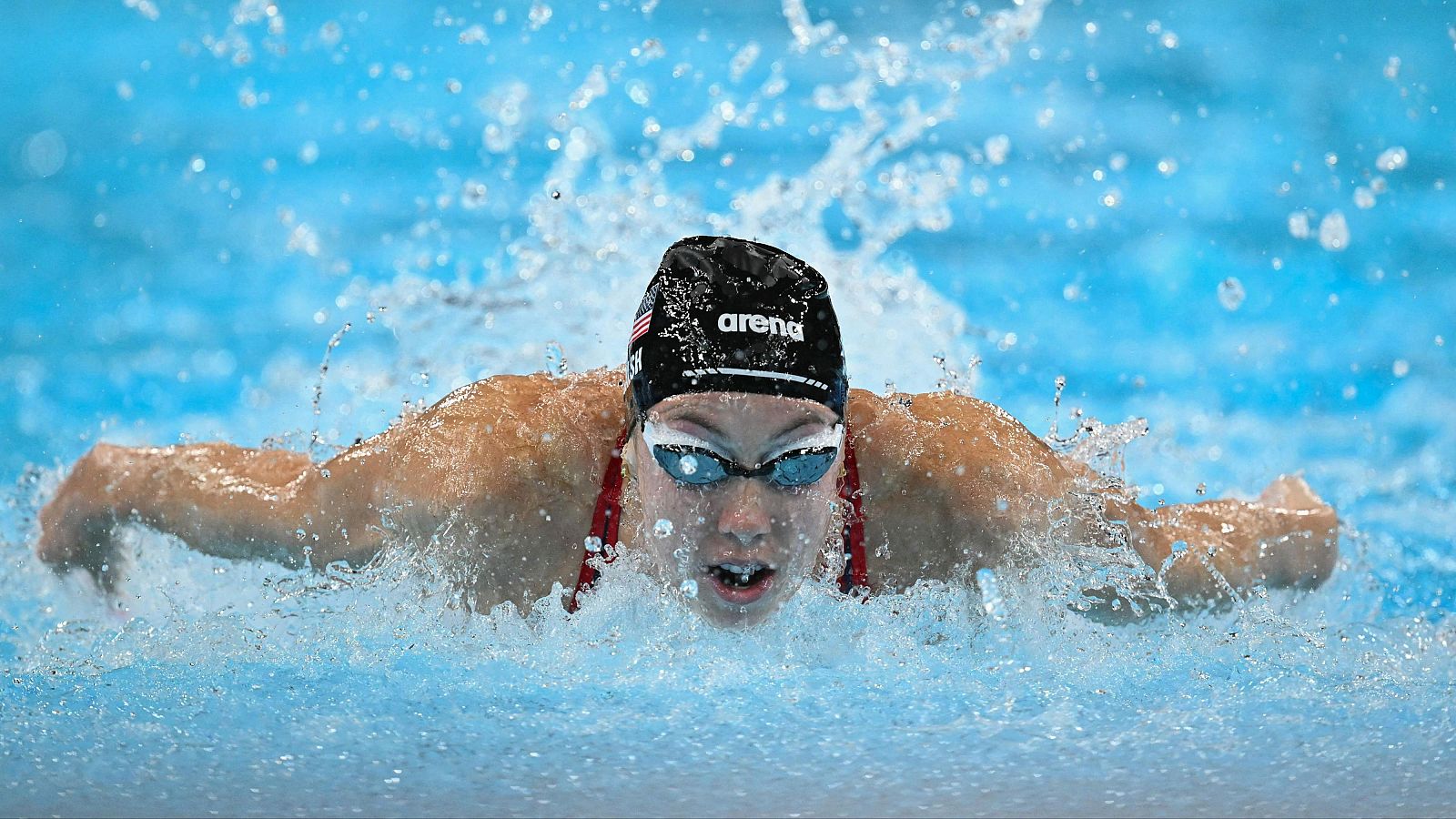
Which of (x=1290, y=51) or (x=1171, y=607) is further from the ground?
(x=1290, y=51)

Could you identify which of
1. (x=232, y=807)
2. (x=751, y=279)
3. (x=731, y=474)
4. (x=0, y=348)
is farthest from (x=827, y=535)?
(x=0, y=348)

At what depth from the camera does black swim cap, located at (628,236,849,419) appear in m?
2.63

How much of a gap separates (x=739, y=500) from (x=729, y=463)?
8cm

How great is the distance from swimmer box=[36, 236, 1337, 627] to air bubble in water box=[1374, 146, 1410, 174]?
14.3ft

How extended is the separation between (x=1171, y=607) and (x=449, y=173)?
502 cm

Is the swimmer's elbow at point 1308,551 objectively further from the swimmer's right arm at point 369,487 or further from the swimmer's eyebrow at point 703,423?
the swimmer's right arm at point 369,487

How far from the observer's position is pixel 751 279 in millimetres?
2756

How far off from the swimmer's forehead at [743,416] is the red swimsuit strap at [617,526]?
325 millimetres

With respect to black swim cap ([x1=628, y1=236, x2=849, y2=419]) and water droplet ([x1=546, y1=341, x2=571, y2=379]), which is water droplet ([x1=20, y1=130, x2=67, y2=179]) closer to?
water droplet ([x1=546, y1=341, x2=571, y2=379])

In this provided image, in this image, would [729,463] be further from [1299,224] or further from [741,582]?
[1299,224]

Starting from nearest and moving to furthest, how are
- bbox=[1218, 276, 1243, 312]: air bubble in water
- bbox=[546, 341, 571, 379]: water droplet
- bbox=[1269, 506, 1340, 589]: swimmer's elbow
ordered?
bbox=[1269, 506, 1340, 589]: swimmer's elbow < bbox=[546, 341, 571, 379]: water droplet < bbox=[1218, 276, 1243, 312]: air bubble in water

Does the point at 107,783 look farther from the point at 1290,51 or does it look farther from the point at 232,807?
the point at 1290,51

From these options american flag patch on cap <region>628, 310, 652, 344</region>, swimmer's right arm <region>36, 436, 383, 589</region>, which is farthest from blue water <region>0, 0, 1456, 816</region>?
american flag patch on cap <region>628, 310, 652, 344</region>

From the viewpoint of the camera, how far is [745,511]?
2.55 m
